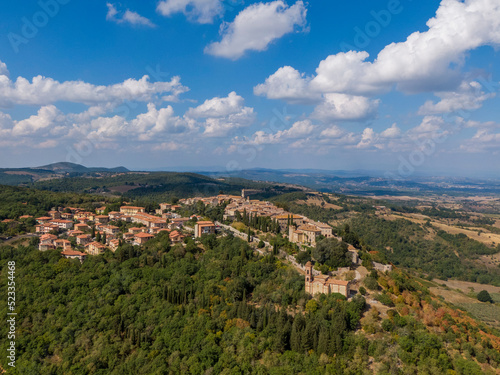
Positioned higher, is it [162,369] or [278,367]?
[278,367]

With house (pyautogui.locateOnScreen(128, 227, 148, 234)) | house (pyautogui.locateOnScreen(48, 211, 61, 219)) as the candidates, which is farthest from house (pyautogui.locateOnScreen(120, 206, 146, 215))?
house (pyautogui.locateOnScreen(128, 227, 148, 234))

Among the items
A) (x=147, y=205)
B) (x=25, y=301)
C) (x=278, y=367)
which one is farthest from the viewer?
(x=147, y=205)

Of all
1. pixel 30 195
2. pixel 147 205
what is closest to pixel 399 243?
pixel 147 205

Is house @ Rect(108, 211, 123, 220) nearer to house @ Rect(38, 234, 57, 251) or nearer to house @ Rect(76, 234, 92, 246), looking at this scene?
house @ Rect(76, 234, 92, 246)

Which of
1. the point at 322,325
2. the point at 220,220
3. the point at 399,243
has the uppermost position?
the point at 220,220

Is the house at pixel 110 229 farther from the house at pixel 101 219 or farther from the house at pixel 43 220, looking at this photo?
the house at pixel 43 220

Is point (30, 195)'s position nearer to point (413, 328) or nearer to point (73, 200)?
point (73, 200)
